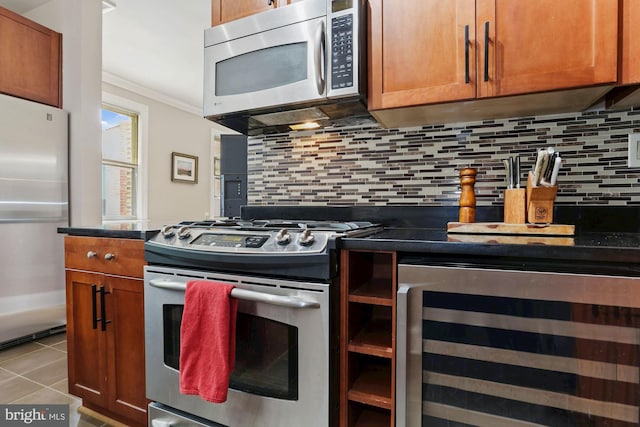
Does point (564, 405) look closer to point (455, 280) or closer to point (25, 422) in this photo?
point (455, 280)

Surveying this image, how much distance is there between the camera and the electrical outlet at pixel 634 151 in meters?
1.22

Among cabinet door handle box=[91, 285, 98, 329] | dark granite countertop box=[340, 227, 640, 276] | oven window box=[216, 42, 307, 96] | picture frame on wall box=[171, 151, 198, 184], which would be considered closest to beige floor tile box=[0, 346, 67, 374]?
cabinet door handle box=[91, 285, 98, 329]

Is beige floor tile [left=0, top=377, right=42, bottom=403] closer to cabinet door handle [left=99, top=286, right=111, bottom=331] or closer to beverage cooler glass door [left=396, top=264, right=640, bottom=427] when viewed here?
cabinet door handle [left=99, top=286, right=111, bottom=331]

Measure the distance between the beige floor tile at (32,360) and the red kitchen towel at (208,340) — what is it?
1.59 m

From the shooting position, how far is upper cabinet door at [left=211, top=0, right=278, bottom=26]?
147 cm

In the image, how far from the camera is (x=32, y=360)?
2.13 metres

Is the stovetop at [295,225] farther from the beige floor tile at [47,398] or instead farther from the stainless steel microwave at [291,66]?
the beige floor tile at [47,398]

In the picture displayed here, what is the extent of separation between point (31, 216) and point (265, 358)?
7.32 feet

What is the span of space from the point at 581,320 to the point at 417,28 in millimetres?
1054

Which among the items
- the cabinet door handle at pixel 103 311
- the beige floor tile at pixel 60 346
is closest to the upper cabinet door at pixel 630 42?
the cabinet door handle at pixel 103 311

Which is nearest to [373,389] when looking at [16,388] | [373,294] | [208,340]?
[373,294]

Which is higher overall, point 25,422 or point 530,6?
point 530,6

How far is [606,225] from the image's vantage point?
4.08 feet

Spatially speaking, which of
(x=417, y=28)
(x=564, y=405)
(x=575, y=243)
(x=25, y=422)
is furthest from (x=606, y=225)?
(x=25, y=422)
